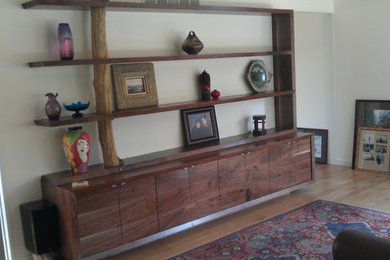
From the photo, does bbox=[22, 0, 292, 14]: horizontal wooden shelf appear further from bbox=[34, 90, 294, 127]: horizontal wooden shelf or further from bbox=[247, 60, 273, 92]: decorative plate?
bbox=[34, 90, 294, 127]: horizontal wooden shelf

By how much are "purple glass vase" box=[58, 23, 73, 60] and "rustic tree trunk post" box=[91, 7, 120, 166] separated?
0.69ft

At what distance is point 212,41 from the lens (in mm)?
4551

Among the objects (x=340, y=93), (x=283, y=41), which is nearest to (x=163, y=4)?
(x=283, y=41)

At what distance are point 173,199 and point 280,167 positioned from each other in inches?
54.5

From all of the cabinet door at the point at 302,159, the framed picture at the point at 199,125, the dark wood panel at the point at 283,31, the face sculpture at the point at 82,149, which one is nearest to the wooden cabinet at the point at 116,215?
the face sculpture at the point at 82,149

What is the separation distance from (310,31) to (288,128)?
1701 millimetres

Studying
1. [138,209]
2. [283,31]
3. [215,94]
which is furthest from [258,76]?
[138,209]

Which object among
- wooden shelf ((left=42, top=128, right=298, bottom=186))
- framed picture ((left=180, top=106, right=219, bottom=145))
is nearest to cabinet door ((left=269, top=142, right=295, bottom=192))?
wooden shelf ((left=42, top=128, right=298, bottom=186))

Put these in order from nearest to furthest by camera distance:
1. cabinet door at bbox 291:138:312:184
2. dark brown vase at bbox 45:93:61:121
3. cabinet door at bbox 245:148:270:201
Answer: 1. dark brown vase at bbox 45:93:61:121
2. cabinet door at bbox 245:148:270:201
3. cabinet door at bbox 291:138:312:184

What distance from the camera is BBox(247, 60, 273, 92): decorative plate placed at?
4871 millimetres

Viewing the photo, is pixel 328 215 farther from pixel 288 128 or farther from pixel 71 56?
pixel 71 56

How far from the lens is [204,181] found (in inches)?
155

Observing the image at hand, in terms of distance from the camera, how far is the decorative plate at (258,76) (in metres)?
4.87

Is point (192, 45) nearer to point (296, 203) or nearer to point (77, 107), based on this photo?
point (77, 107)
